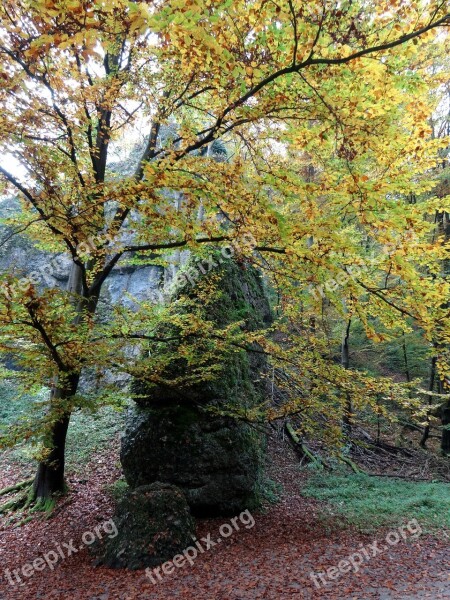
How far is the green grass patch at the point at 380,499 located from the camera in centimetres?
709

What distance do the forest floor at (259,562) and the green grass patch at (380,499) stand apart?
338mm

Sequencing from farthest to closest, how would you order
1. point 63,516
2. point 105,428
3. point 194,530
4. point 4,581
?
point 105,428
point 63,516
point 194,530
point 4,581

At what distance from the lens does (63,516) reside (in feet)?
22.8

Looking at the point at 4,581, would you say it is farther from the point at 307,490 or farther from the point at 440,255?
the point at 440,255

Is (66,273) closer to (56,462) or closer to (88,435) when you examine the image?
(88,435)

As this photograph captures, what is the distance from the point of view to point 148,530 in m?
5.78

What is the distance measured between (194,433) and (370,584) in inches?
145

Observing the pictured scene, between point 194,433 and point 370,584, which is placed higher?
point 194,433

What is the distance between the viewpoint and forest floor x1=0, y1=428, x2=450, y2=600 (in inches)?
185

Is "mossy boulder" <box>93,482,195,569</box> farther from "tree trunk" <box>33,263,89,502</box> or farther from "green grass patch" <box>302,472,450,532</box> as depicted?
"green grass patch" <box>302,472,450,532</box>

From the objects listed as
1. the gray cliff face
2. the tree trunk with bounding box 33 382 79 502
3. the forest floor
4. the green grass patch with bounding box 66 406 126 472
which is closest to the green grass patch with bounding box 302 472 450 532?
the forest floor

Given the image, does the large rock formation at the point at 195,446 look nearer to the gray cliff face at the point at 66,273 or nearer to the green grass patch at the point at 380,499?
the green grass patch at the point at 380,499

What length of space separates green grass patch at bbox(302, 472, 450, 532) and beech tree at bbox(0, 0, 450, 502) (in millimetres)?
2850

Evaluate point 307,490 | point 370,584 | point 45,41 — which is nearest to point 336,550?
point 370,584
